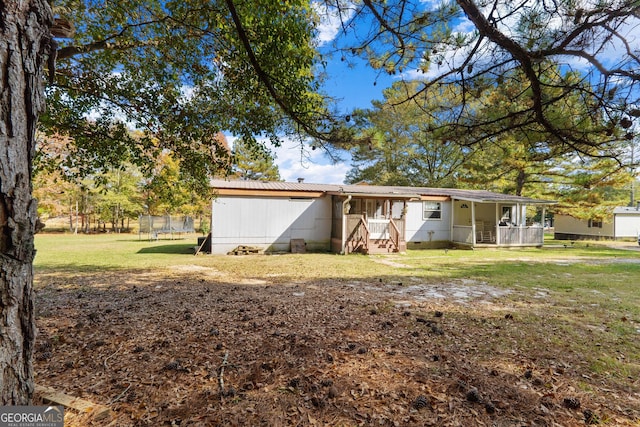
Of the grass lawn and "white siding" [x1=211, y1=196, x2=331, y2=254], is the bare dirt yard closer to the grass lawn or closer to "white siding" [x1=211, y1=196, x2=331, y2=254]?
the grass lawn

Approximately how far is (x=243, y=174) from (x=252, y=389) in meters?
26.3

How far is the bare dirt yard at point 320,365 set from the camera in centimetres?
195

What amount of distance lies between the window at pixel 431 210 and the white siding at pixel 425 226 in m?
0.15

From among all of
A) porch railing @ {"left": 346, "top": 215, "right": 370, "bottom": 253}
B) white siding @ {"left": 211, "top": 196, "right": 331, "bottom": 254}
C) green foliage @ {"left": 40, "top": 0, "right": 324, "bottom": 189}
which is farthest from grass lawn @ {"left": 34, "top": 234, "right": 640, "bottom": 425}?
porch railing @ {"left": 346, "top": 215, "right": 370, "bottom": 253}

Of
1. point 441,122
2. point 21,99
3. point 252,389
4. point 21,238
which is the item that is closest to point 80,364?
point 252,389

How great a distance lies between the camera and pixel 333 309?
424cm

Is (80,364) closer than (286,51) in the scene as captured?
Yes

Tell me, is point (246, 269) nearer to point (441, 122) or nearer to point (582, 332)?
point (441, 122)

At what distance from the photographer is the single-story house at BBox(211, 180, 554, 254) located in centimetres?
1200

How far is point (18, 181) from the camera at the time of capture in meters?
1.27

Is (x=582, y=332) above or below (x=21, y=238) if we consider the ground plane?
below

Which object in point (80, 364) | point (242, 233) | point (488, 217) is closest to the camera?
point (80, 364)

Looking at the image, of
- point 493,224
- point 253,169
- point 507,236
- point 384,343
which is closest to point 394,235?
point 507,236

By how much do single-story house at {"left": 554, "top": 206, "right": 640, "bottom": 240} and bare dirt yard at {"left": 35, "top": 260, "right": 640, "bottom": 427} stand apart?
938 inches
